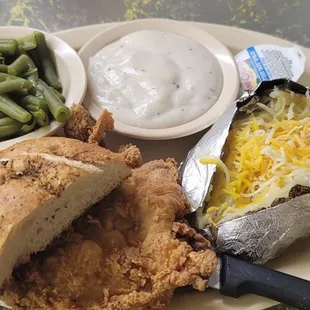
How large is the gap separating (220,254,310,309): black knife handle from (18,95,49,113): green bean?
0.82 meters

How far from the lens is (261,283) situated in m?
1.58

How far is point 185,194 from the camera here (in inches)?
71.5

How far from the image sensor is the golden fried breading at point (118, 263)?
5.03 feet

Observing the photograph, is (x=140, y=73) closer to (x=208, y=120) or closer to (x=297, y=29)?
(x=208, y=120)

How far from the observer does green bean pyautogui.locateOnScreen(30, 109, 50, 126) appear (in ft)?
6.29

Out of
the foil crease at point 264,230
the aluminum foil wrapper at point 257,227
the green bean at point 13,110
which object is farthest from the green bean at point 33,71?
the foil crease at point 264,230

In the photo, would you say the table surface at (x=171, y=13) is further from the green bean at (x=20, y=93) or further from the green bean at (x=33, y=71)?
the green bean at (x=20, y=93)

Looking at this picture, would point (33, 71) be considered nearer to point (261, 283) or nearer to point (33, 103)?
point (33, 103)

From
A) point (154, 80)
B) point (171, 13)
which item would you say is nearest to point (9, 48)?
point (154, 80)

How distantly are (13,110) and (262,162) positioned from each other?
857 millimetres

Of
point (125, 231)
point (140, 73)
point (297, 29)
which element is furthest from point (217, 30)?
point (125, 231)

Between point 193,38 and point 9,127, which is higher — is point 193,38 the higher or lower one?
the higher one

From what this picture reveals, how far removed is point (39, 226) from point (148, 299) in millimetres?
361

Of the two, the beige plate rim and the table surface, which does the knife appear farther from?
the table surface
